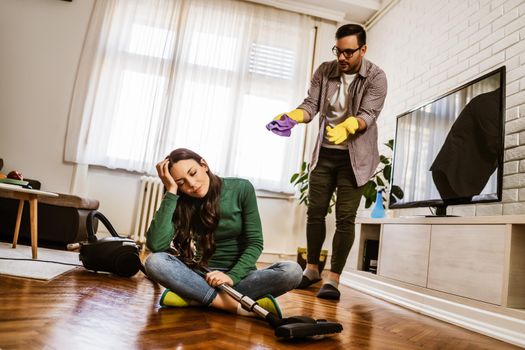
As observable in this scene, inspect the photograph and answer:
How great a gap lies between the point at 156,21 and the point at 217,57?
65 centimetres

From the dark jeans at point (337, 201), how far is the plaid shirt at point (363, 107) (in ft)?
0.18

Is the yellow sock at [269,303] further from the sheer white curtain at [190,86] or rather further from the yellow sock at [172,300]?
the sheer white curtain at [190,86]

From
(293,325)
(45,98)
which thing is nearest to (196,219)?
(293,325)

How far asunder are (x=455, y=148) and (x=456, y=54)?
3.10 ft

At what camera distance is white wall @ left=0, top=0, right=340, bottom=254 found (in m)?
3.83

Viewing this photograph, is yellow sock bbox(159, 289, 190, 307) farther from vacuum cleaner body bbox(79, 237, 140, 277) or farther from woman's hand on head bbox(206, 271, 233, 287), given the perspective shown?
vacuum cleaner body bbox(79, 237, 140, 277)

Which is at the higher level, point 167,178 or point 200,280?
point 167,178

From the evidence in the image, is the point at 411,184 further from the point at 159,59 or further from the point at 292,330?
the point at 159,59

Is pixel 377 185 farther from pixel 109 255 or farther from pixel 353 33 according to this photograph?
pixel 109 255

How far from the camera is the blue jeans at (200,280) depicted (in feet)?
4.49

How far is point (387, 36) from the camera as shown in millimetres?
3957

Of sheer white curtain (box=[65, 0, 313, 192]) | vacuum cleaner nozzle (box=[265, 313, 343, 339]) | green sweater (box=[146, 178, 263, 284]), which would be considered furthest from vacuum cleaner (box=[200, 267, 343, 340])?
sheer white curtain (box=[65, 0, 313, 192])

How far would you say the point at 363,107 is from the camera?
6.85 feet

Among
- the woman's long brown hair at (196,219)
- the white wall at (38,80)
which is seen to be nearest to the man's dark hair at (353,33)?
the woman's long brown hair at (196,219)
